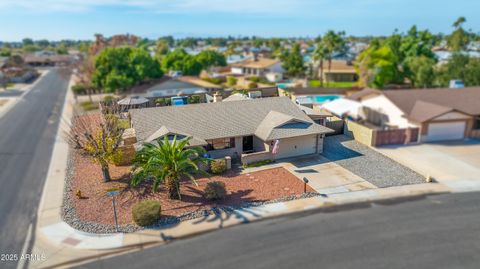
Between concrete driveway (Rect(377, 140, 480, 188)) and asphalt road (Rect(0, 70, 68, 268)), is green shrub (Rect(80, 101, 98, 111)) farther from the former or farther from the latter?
concrete driveway (Rect(377, 140, 480, 188))

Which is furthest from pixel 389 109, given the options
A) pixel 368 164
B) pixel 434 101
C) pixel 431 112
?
pixel 368 164

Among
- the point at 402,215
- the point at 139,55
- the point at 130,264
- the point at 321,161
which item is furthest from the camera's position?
the point at 139,55

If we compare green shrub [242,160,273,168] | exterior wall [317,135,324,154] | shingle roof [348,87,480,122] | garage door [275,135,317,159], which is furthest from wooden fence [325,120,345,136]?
green shrub [242,160,273,168]

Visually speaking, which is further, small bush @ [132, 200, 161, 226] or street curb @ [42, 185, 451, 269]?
small bush @ [132, 200, 161, 226]

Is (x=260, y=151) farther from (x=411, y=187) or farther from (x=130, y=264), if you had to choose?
(x=130, y=264)

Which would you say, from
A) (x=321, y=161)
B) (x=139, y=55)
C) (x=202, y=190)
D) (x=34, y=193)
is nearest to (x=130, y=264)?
(x=202, y=190)
